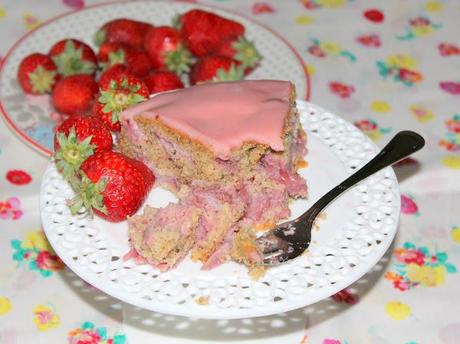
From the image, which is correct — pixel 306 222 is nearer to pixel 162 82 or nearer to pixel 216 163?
pixel 216 163

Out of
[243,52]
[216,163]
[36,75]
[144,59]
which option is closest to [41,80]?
[36,75]

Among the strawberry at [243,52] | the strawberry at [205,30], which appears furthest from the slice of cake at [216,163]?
the strawberry at [205,30]

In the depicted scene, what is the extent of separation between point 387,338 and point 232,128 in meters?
0.69

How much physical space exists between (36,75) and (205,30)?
61 centimetres

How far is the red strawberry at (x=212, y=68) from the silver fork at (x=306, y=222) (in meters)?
0.73

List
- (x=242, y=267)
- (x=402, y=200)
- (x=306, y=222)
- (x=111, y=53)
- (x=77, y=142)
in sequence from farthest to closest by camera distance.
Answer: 1. (x=111, y=53)
2. (x=402, y=200)
3. (x=77, y=142)
4. (x=306, y=222)
5. (x=242, y=267)

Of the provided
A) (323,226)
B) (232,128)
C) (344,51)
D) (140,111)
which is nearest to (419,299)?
(323,226)

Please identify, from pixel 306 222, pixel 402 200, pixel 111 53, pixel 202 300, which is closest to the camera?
pixel 202 300

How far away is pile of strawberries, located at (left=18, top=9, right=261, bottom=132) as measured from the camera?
2.41m

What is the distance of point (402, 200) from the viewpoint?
2273 mm

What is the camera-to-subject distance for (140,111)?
1.79m

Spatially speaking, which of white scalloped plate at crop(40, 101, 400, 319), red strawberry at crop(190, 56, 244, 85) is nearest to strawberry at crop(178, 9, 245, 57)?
red strawberry at crop(190, 56, 244, 85)

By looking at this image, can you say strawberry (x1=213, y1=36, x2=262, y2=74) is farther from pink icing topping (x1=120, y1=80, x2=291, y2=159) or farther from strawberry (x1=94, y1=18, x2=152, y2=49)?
pink icing topping (x1=120, y1=80, x2=291, y2=159)

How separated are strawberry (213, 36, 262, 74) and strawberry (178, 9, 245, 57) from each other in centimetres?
6
